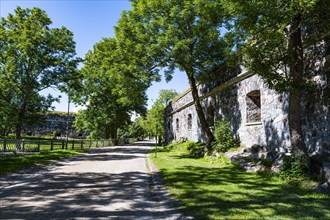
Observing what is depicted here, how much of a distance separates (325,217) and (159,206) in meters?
2.92

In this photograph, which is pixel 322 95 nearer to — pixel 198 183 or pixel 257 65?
pixel 257 65

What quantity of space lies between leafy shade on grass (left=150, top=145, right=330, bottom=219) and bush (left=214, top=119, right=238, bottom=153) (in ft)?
16.8

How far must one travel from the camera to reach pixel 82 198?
19.9 feet

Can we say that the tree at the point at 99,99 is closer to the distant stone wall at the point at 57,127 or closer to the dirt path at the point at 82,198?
the dirt path at the point at 82,198

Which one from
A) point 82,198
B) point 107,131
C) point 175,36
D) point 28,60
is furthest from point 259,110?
point 107,131

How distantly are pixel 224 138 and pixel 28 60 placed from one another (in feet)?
52.6

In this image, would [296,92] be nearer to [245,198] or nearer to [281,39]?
[281,39]

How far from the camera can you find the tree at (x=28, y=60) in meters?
20.8

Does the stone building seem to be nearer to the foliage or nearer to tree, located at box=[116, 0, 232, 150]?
tree, located at box=[116, 0, 232, 150]

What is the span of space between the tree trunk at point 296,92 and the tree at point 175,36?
217 inches

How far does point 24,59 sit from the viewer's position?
68.5 ft

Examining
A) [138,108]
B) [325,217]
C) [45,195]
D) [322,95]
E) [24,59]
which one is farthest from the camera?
[138,108]

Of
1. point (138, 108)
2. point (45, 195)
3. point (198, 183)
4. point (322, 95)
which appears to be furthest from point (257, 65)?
point (138, 108)

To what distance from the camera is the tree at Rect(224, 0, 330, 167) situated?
7203 mm
